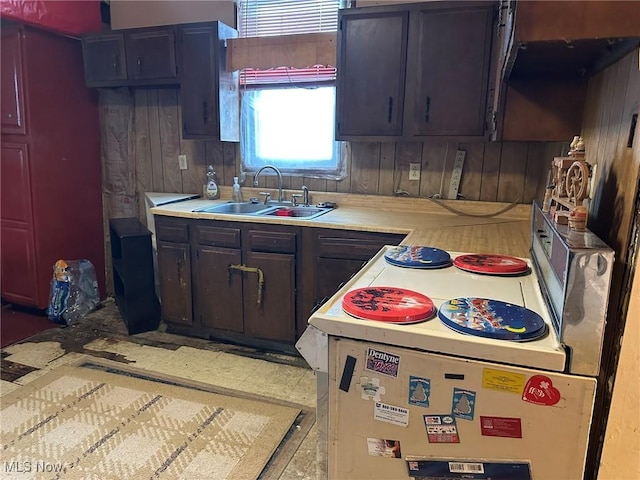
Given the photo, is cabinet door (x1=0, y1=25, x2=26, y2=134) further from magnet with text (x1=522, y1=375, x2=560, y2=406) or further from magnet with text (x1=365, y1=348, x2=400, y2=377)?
magnet with text (x1=522, y1=375, x2=560, y2=406)

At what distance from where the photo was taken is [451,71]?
2.56 meters

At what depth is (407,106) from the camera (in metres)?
2.69

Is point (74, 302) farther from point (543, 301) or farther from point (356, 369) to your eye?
point (543, 301)

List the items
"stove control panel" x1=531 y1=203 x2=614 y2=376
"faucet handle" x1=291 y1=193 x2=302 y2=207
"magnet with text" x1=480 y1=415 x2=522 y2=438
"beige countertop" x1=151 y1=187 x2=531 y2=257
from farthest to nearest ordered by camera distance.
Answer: "faucet handle" x1=291 y1=193 x2=302 y2=207
"beige countertop" x1=151 y1=187 x2=531 y2=257
"magnet with text" x1=480 y1=415 x2=522 y2=438
"stove control panel" x1=531 y1=203 x2=614 y2=376

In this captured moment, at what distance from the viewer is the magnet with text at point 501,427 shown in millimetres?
1034

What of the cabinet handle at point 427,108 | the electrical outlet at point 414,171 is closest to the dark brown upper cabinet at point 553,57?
the cabinet handle at point 427,108

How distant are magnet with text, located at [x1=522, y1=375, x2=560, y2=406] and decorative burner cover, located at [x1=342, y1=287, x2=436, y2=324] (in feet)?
0.90

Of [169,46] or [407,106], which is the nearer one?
[407,106]

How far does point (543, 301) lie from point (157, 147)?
320 centimetres

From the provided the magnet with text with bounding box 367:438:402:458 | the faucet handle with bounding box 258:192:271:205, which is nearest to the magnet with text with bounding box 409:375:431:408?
the magnet with text with bounding box 367:438:402:458

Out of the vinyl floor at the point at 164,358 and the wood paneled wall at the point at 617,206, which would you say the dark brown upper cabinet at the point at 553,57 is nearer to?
the wood paneled wall at the point at 617,206

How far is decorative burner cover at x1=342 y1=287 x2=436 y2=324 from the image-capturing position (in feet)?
3.75

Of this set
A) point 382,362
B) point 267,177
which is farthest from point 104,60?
point 382,362

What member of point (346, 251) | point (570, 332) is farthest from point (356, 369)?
point (346, 251)
